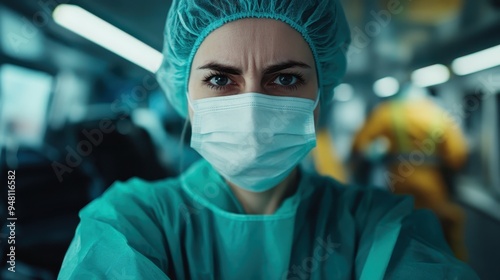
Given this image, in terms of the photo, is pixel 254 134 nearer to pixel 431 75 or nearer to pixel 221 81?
pixel 221 81

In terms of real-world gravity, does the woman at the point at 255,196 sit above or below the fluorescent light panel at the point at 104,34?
below

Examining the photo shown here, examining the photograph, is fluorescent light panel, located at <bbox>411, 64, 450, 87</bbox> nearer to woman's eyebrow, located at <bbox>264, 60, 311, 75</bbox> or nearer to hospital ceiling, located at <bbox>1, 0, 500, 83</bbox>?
hospital ceiling, located at <bbox>1, 0, 500, 83</bbox>

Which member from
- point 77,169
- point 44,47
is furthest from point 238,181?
point 44,47

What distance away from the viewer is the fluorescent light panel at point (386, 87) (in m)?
2.50

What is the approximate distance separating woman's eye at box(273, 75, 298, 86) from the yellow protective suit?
126 centimetres

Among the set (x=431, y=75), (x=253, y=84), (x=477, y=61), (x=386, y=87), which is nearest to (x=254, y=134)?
(x=253, y=84)

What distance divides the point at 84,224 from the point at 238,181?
1.17 ft

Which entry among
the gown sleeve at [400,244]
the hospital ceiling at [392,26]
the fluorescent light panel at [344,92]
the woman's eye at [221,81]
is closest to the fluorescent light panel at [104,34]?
the hospital ceiling at [392,26]

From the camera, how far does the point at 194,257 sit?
2.99 ft

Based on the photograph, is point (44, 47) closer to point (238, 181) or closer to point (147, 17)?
point (147, 17)

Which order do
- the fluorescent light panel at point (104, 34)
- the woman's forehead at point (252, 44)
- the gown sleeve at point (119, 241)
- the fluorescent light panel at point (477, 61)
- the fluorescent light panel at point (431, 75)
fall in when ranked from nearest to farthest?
the gown sleeve at point (119, 241) < the woman's forehead at point (252, 44) < the fluorescent light panel at point (104, 34) < the fluorescent light panel at point (477, 61) < the fluorescent light panel at point (431, 75)

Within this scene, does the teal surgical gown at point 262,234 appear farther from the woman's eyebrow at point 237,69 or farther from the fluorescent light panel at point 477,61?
the fluorescent light panel at point 477,61

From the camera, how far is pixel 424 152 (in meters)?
2.03

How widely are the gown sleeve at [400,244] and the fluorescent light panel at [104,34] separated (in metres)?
0.79
